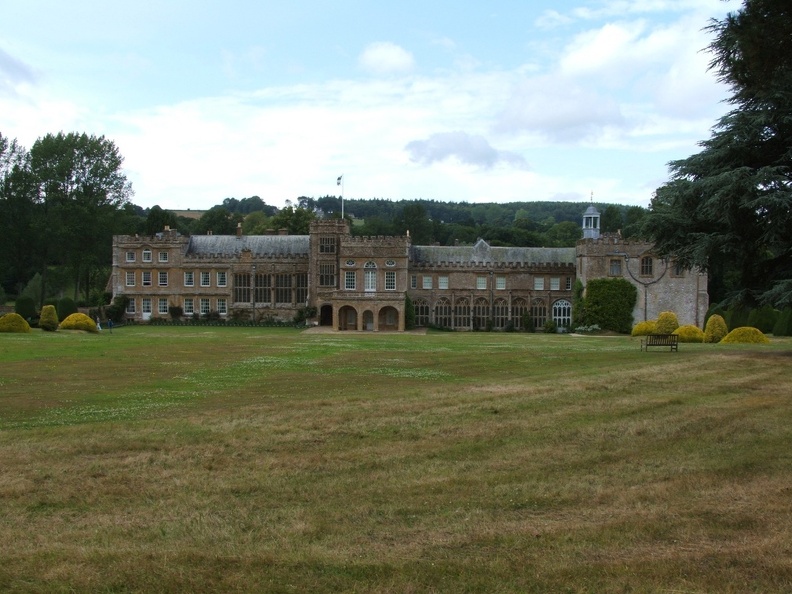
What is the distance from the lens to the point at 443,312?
60531 millimetres

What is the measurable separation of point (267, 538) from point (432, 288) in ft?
172

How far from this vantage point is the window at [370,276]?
59.8m

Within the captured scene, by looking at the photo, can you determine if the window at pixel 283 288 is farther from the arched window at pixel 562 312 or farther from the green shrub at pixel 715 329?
the green shrub at pixel 715 329

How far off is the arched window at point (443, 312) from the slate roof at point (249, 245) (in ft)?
40.2

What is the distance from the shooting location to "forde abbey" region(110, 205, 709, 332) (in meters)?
55.7

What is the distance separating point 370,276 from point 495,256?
946 centimetres

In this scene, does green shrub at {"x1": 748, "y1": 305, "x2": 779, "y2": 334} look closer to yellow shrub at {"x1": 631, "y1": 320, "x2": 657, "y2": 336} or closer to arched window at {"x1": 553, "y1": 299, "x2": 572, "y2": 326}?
yellow shrub at {"x1": 631, "y1": 320, "x2": 657, "y2": 336}

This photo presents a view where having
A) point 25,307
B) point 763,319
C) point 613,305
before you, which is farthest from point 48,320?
point 763,319

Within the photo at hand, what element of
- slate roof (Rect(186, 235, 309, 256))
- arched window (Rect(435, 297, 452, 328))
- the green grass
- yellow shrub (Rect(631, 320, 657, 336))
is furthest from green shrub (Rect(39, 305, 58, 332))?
yellow shrub (Rect(631, 320, 657, 336))

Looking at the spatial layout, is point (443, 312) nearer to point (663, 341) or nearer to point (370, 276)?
point (370, 276)

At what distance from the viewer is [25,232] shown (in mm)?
64000

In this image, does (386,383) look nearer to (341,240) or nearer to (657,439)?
(657,439)

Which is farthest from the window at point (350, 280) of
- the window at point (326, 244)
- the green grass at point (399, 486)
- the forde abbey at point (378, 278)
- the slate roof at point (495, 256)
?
the green grass at point (399, 486)

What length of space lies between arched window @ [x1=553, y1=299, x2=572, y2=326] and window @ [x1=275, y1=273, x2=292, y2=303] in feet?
66.9
